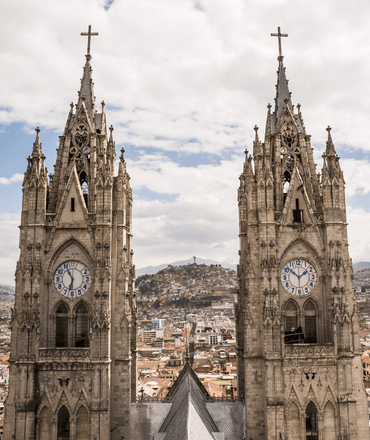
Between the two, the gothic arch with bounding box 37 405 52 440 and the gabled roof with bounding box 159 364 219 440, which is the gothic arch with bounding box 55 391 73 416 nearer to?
the gothic arch with bounding box 37 405 52 440

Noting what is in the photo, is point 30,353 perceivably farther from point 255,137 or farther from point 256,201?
point 255,137

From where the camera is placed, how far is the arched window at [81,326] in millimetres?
32344

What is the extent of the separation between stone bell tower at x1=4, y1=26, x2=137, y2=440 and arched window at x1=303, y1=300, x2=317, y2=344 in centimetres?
1191

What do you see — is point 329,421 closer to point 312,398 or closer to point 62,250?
point 312,398

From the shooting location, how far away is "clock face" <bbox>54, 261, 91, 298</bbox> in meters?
32.3

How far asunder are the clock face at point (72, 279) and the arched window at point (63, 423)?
7261mm

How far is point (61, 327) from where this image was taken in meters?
32.5

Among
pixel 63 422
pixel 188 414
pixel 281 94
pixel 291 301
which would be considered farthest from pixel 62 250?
pixel 281 94

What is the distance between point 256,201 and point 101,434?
59.3 ft

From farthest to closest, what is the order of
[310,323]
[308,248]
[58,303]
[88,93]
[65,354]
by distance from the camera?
[88,93]
[308,248]
[310,323]
[58,303]
[65,354]

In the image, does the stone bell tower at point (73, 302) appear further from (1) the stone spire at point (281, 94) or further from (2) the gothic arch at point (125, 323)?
(1) the stone spire at point (281, 94)

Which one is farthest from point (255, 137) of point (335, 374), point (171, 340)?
point (171, 340)

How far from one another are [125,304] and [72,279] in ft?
13.1

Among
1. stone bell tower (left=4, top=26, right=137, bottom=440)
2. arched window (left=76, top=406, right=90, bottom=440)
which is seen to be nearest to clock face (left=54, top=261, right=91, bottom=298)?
stone bell tower (left=4, top=26, right=137, bottom=440)
